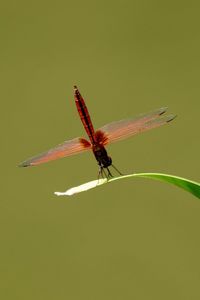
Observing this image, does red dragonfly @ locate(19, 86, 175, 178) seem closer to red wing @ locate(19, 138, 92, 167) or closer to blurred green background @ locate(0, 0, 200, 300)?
red wing @ locate(19, 138, 92, 167)

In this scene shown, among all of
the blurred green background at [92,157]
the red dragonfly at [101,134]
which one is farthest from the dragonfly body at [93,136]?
the blurred green background at [92,157]

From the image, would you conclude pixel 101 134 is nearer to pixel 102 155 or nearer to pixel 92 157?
pixel 102 155

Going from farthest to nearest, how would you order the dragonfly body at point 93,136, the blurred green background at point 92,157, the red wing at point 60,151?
the blurred green background at point 92,157
the dragonfly body at point 93,136
the red wing at point 60,151

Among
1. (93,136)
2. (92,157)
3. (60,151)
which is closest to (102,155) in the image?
(93,136)

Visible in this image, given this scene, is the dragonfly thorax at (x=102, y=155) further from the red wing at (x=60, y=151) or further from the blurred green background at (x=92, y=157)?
the blurred green background at (x=92, y=157)

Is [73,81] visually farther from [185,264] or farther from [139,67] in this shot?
[185,264]

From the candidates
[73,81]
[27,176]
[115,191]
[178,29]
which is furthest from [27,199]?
[178,29]
